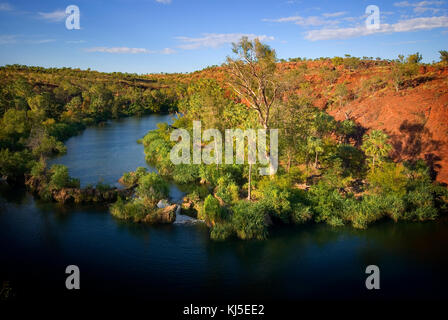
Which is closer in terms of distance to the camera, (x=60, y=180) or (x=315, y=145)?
(x=60, y=180)

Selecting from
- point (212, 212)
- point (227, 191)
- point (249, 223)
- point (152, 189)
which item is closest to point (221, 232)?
point (212, 212)

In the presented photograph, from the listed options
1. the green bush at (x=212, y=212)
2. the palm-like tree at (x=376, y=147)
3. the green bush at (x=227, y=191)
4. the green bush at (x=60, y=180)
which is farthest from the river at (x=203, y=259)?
the palm-like tree at (x=376, y=147)

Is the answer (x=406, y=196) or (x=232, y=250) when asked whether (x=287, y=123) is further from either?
(x=232, y=250)

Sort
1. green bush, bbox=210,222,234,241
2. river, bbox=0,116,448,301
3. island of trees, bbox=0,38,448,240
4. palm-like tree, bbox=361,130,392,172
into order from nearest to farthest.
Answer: river, bbox=0,116,448,301, green bush, bbox=210,222,234,241, island of trees, bbox=0,38,448,240, palm-like tree, bbox=361,130,392,172

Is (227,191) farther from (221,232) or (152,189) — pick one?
(152,189)

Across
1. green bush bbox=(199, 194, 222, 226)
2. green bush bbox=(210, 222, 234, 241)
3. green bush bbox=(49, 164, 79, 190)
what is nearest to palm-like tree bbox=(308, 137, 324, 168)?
green bush bbox=(199, 194, 222, 226)

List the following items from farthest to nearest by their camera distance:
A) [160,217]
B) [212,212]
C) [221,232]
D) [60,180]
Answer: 1. [60,180]
2. [160,217]
3. [212,212]
4. [221,232]

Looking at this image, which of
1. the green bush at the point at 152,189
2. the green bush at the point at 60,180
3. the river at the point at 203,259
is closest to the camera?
the river at the point at 203,259

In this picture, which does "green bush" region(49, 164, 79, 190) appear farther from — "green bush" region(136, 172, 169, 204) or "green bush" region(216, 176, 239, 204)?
"green bush" region(216, 176, 239, 204)

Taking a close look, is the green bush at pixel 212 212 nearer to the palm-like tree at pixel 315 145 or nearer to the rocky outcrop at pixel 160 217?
the rocky outcrop at pixel 160 217
